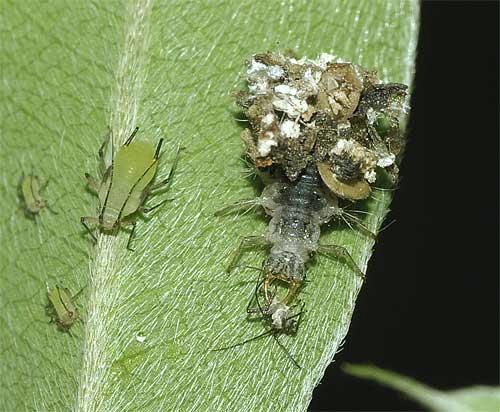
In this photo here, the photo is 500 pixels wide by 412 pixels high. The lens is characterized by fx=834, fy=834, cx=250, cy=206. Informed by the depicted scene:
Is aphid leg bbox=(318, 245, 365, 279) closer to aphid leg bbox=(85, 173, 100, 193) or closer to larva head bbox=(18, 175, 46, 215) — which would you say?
aphid leg bbox=(85, 173, 100, 193)

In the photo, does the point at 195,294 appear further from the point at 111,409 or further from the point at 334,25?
the point at 334,25

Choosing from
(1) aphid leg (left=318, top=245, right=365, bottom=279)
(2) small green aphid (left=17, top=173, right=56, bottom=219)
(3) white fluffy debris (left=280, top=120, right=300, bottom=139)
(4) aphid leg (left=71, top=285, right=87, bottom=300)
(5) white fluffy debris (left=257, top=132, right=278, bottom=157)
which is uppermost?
(3) white fluffy debris (left=280, top=120, right=300, bottom=139)

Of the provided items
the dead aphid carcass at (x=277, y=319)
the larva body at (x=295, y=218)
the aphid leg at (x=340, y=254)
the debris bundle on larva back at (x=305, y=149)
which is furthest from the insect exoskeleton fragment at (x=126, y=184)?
the aphid leg at (x=340, y=254)

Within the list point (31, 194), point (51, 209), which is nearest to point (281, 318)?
point (51, 209)

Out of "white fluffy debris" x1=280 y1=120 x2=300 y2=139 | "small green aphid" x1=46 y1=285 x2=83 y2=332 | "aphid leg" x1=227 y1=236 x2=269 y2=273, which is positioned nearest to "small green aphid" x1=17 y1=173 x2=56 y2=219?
"small green aphid" x1=46 y1=285 x2=83 y2=332

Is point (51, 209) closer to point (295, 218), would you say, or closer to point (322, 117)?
point (295, 218)

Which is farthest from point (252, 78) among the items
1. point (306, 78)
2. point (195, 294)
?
point (195, 294)
